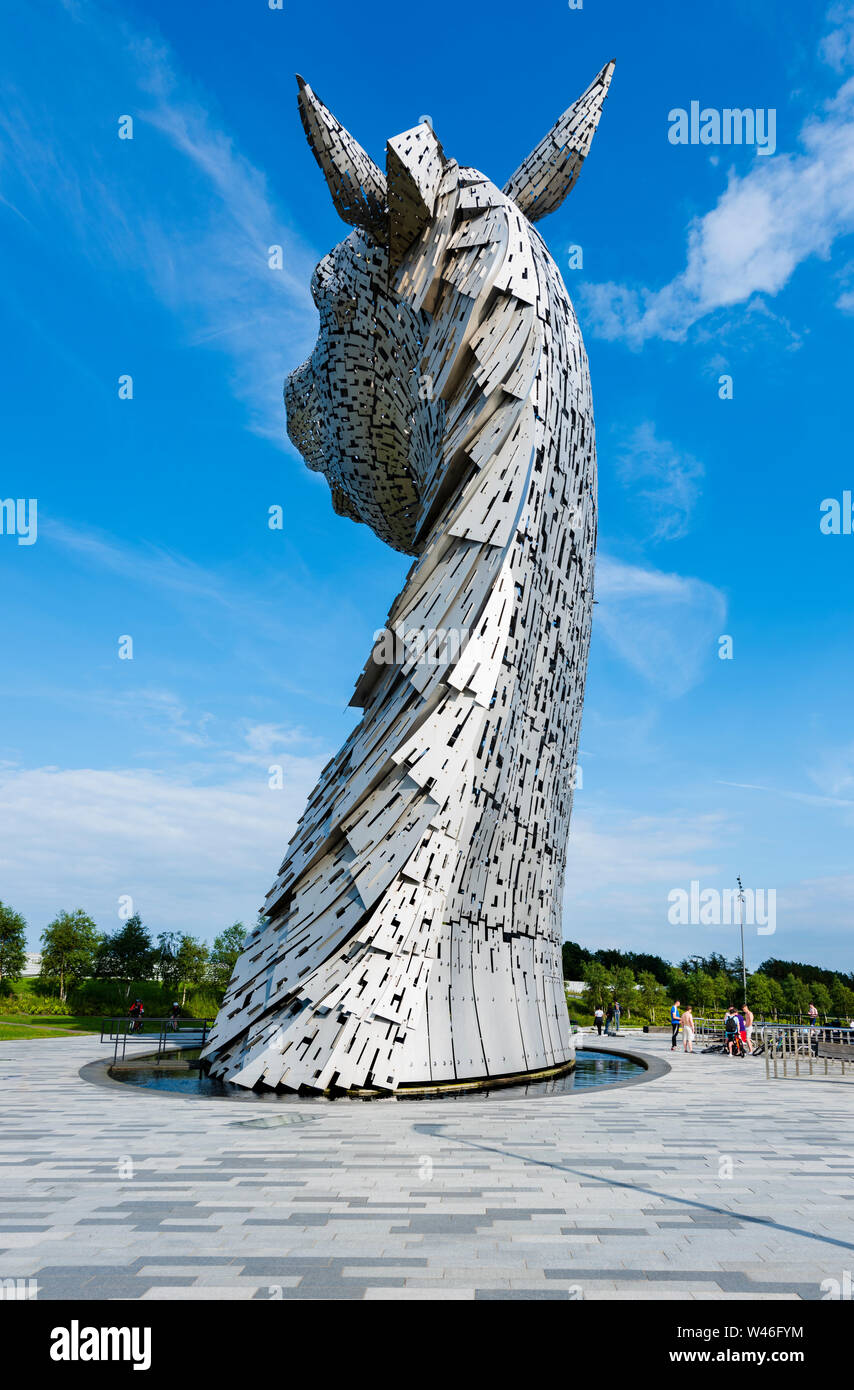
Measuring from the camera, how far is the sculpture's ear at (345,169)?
12.6m

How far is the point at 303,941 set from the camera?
9.91m

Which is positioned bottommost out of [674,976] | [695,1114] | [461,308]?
[674,976]

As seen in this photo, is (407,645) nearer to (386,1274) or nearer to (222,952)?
(386,1274)

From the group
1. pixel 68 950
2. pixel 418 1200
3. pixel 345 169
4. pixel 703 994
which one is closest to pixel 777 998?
pixel 703 994

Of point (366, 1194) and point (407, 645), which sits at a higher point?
point (407, 645)

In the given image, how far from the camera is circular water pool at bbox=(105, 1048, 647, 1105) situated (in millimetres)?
8930

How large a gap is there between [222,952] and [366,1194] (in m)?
31.7

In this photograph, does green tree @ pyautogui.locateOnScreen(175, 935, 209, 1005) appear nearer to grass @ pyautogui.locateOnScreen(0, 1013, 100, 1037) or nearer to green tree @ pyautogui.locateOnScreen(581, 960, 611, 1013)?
grass @ pyautogui.locateOnScreen(0, 1013, 100, 1037)

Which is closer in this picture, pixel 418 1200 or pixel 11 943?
pixel 418 1200

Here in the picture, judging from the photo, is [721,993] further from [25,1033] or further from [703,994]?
[25,1033]

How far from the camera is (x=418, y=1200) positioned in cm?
471

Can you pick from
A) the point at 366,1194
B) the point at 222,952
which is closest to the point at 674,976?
the point at 222,952

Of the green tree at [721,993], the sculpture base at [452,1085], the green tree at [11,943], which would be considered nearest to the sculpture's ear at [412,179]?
the sculpture base at [452,1085]

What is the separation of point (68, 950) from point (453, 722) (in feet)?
94.1
